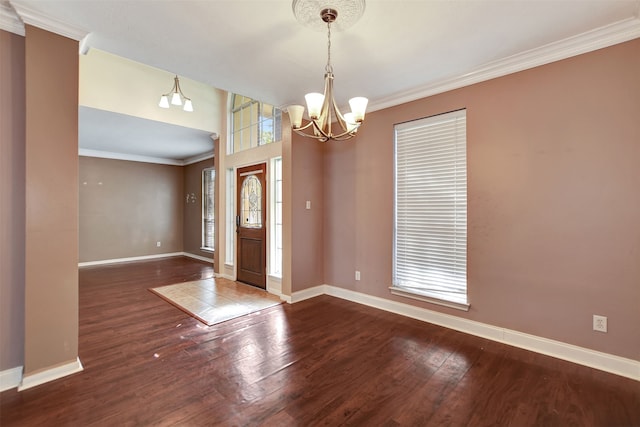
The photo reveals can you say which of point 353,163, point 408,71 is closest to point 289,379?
point 353,163

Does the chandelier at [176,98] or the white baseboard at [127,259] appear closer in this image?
the chandelier at [176,98]

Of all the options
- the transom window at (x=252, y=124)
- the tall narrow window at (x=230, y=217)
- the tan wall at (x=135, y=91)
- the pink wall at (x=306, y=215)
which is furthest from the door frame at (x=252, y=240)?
the tan wall at (x=135, y=91)

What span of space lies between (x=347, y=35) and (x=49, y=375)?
138 inches

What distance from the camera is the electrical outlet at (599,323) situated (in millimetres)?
2230

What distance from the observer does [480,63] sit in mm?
2666

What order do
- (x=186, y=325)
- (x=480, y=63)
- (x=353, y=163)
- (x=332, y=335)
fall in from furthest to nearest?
1. (x=353, y=163)
2. (x=186, y=325)
3. (x=332, y=335)
4. (x=480, y=63)

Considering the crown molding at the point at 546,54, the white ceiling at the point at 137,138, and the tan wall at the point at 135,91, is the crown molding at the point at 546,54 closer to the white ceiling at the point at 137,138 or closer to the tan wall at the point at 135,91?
the tan wall at the point at 135,91

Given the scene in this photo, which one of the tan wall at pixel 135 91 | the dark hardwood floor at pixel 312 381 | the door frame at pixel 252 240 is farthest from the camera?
the door frame at pixel 252 240

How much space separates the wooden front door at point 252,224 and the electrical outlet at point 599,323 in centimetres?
384

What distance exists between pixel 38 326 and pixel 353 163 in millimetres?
3516

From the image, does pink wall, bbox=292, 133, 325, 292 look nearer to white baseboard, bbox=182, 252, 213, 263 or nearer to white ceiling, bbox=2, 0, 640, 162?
white ceiling, bbox=2, 0, 640, 162

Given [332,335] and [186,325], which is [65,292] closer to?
[186,325]

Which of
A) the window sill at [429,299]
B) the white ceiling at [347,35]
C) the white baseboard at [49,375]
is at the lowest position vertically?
the white baseboard at [49,375]

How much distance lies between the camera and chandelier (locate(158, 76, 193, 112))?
4.29 m
